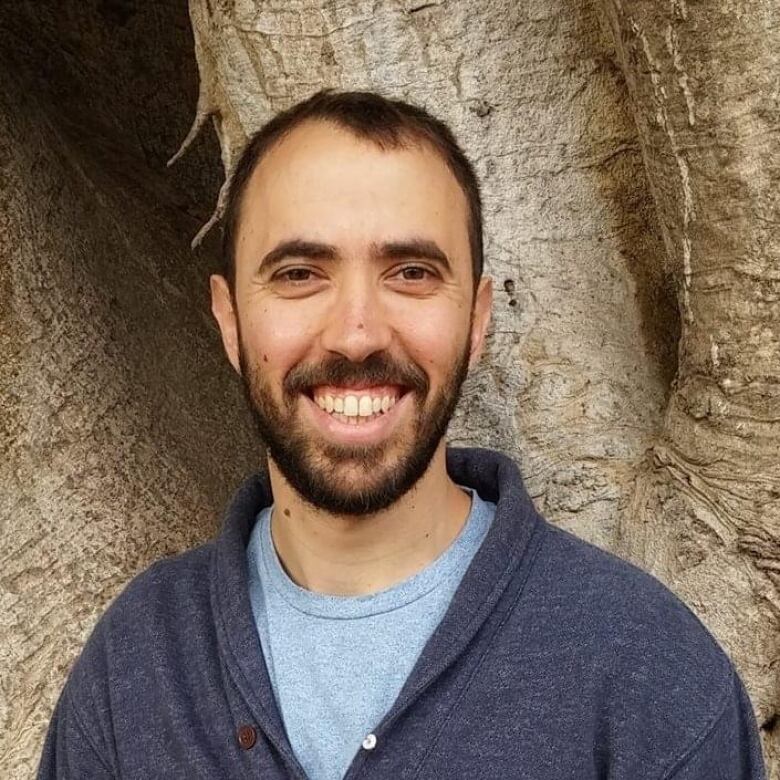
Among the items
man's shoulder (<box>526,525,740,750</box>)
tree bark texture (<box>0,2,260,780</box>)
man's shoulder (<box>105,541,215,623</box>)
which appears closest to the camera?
man's shoulder (<box>526,525,740,750</box>)

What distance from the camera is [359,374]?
4.17 feet

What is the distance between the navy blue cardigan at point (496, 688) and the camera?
119 centimetres

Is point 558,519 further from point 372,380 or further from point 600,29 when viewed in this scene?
point 600,29

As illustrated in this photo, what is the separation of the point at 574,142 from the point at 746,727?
0.79 m

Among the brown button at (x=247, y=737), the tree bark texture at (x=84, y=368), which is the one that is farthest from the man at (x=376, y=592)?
the tree bark texture at (x=84, y=368)

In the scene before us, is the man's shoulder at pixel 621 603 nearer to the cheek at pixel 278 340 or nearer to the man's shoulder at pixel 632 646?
the man's shoulder at pixel 632 646

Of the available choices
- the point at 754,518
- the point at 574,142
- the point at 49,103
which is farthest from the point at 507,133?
the point at 49,103

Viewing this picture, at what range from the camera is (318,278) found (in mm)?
1312

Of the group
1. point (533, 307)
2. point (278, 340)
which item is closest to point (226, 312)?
point (278, 340)

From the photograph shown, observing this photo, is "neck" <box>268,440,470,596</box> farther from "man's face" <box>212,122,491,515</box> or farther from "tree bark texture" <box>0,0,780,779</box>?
"tree bark texture" <box>0,0,780,779</box>

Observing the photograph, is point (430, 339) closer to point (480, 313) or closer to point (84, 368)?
point (480, 313)

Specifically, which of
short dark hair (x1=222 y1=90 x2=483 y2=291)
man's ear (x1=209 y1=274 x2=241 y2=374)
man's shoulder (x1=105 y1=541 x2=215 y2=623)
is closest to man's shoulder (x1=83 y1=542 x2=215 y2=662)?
man's shoulder (x1=105 y1=541 x2=215 y2=623)

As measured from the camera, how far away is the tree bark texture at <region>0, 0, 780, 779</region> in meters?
1.44

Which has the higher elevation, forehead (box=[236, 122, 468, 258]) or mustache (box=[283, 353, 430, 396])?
forehead (box=[236, 122, 468, 258])
